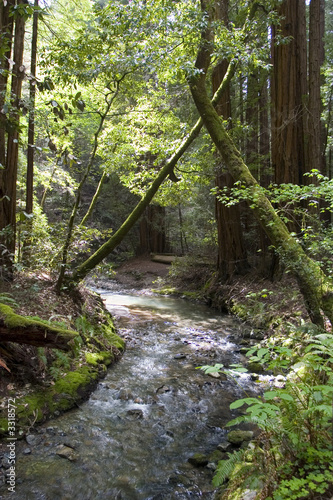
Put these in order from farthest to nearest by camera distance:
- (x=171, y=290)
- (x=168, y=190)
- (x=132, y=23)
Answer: (x=171, y=290), (x=168, y=190), (x=132, y=23)

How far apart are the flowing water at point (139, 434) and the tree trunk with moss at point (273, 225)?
1.93m

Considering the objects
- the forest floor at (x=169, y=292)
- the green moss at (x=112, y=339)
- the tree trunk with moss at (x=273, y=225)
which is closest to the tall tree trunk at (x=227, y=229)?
the forest floor at (x=169, y=292)

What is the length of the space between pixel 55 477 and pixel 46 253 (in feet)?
14.5

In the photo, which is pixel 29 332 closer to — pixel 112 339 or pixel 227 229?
pixel 112 339

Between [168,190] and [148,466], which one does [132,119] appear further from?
[148,466]

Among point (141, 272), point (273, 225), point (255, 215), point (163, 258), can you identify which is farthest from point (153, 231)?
point (273, 225)

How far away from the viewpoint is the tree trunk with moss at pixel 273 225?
520cm

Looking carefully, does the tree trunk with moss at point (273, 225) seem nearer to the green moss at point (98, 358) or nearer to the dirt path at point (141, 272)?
the green moss at point (98, 358)

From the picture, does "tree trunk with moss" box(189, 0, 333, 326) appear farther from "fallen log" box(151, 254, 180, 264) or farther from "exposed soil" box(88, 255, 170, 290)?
"fallen log" box(151, 254, 180, 264)

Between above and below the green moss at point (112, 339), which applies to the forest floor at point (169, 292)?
above

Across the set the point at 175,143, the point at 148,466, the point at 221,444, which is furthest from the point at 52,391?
the point at 175,143

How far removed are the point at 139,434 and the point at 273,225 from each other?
397 centimetres

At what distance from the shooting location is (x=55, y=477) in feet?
9.62

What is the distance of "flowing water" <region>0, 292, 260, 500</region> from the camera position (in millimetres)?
2887
